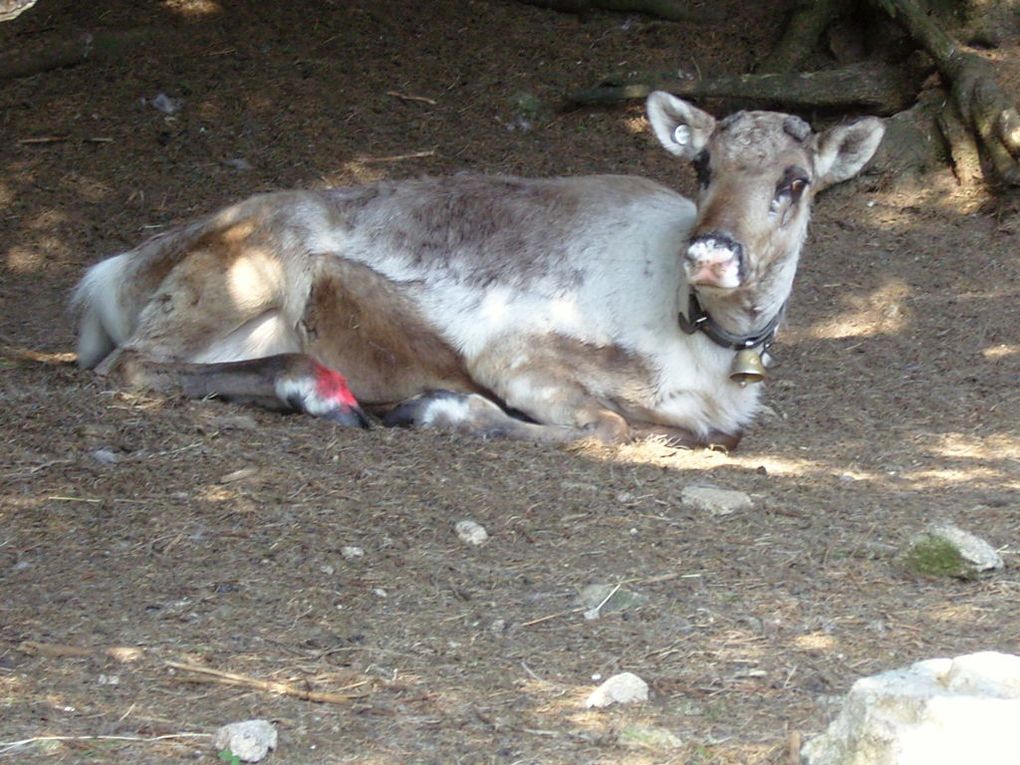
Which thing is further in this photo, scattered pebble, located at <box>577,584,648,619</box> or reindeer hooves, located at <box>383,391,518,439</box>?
reindeer hooves, located at <box>383,391,518,439</box>

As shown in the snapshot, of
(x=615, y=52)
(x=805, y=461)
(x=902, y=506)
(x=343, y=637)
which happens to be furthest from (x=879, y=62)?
(x=343, y=637)

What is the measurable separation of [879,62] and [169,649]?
22.3 feet

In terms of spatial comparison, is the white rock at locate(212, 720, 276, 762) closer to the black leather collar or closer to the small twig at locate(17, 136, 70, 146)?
the black leather collar

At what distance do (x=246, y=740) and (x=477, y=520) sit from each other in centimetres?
158

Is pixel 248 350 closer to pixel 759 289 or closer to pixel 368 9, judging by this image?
pixel 759 289

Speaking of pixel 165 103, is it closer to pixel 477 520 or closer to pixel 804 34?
pixel 804 34

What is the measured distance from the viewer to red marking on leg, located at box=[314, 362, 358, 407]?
5.91m

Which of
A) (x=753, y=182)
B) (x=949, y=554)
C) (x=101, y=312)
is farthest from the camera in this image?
(x=101, y=312)

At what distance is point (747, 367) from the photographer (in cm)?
589

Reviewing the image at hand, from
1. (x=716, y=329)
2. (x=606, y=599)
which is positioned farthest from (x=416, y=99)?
(x=606, y=599)

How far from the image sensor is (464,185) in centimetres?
655

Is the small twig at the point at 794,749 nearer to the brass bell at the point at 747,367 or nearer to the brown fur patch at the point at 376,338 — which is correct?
the brass bell at the point at 747,367

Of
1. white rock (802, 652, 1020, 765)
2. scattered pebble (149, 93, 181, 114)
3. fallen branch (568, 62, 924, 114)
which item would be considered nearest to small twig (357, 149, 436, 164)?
scattered pebble (149, 93, 181, 114)

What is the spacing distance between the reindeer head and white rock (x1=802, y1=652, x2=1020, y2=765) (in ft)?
8.58
